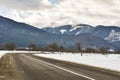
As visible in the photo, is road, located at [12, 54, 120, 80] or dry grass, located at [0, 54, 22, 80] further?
dry grass, located at [0, 54, 22, 80]

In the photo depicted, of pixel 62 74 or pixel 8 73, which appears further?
pixel 8 73

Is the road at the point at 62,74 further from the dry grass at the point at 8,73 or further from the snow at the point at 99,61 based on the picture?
the snow at the point at 99,61

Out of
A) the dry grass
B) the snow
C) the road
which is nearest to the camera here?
the road

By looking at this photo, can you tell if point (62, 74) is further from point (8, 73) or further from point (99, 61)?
point (99, 61)

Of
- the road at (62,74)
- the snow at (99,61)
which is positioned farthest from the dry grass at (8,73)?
the snow at (99,61)

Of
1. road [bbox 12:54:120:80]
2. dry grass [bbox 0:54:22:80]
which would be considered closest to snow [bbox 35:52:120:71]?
road [bbox 12:54:120:80]

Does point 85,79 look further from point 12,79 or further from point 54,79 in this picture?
point 12,79

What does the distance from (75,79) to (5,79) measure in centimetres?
505

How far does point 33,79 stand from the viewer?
66.3 feet

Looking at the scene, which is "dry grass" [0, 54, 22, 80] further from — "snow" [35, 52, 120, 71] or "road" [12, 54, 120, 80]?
"snow" [35, 52, 120, 71]

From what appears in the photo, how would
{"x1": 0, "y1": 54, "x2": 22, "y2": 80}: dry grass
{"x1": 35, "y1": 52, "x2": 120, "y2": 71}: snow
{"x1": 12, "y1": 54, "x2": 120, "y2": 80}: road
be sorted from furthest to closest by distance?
{"x1": 35, "y1": 52, "x2": 120, "y2": 71}: snow
{"x1": 0, "y1": 54, "x2": 22, "y2": 80}: dry grass
{"x1": 12, "y1": 54, "x2": 120, "y2": 80}: road

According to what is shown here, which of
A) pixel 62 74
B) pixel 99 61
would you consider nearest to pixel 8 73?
pixel 62 74

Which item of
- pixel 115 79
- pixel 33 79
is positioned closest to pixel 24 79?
pixel 33 79

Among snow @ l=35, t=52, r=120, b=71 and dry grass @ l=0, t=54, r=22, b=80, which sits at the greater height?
snow @ l=35, t=52, r=120, b=71
